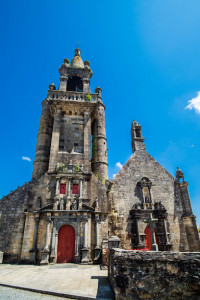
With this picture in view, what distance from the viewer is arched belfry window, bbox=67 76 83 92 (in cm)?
2203

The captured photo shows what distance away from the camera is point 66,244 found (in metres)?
12.0

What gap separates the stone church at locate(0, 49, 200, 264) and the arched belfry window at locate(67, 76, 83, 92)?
3520mm

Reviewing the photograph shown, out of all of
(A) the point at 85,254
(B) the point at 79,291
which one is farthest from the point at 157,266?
(A) the point at 85,254

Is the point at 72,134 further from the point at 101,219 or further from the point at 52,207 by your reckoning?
the point at 101,219

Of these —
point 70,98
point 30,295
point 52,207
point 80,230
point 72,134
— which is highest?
point 70,98

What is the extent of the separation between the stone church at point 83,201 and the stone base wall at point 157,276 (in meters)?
5.67

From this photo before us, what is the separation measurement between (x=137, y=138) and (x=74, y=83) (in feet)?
36.4

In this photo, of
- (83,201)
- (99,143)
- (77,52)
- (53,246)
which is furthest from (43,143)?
(77,52)

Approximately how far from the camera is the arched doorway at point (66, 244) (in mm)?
11617

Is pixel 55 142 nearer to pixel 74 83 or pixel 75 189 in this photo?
pixel 75 189

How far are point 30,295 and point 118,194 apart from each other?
34.2ft

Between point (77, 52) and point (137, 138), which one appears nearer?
point (137, 138)

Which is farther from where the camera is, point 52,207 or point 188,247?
point 188,247

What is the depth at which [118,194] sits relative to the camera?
590 inches
